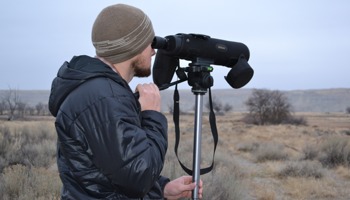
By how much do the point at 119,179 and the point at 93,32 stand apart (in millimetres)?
603

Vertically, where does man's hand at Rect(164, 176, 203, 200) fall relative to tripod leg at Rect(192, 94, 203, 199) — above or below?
below

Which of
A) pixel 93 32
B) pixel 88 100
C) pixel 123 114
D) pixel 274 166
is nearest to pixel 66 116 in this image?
pixel 88 100

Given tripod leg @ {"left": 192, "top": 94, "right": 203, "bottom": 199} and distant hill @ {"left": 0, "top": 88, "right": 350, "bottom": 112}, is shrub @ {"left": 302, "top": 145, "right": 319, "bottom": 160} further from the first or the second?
distant hill @ {"left": 0, "top": 88, "right": 350, "bottom": 112}

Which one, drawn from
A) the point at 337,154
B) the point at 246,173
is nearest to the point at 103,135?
the point at 246,173

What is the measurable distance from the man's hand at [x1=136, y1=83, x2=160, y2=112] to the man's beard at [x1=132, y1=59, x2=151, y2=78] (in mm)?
88

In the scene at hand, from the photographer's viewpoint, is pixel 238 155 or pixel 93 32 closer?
pixel 93 32

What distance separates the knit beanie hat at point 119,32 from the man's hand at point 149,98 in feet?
0.48

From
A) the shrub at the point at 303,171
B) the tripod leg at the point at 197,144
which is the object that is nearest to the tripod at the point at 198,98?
the tripod leg at the point at 197,144

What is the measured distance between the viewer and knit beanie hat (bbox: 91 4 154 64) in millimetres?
1577

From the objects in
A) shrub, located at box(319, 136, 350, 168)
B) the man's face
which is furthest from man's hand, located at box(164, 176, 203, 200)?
shrub, located at box(319, 136, 350, 168)

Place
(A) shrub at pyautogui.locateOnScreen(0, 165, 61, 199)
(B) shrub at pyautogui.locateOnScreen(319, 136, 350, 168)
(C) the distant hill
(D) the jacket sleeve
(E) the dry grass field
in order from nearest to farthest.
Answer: (D) the jacket sleeve, (A) shrub at pyautogui.locateOnScreen(0, 165, 61, 199), (E) the dry grass field, (B) shrub at pyautogui.locateOnScreen(319, 136, 350, 168), (C) the distant hill

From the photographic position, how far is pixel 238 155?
→ 555 inches

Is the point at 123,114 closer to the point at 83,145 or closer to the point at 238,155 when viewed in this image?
the point at 83,145

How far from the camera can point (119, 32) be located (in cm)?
158
